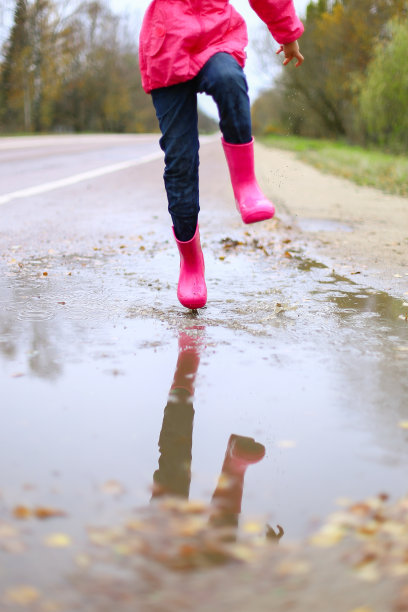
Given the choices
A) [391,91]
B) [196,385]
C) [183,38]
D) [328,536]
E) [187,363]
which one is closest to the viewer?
[328,536]

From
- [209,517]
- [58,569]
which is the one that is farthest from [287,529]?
[58,569]

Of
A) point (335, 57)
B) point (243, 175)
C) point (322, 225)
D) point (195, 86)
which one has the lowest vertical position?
point (322, 225)

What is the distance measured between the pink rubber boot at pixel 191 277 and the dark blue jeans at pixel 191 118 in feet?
0.45

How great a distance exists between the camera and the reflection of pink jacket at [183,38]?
3.04m

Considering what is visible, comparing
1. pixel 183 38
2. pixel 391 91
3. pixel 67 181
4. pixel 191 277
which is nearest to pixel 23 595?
pixel 191 277

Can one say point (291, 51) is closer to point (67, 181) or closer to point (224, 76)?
point (224, 76)

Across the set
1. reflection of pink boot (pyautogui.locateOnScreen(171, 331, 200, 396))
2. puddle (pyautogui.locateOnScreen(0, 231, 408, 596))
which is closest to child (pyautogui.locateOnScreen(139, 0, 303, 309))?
puddle (pyautogui.locateOnScreen(0, 231, 408, 596))

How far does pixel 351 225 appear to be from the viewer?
254 inches

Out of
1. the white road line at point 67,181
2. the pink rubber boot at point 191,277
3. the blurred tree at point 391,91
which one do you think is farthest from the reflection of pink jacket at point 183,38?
the blurred tree at point 391,91

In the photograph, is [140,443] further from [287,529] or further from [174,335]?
[174,335]

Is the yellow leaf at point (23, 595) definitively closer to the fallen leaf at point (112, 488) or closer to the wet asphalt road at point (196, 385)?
the wet asphalt road at point (196, 385)

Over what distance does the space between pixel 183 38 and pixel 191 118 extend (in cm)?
35

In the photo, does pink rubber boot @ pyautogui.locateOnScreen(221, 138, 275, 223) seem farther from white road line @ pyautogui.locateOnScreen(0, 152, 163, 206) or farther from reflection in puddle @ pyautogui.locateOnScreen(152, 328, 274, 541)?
white road line @ pyautogui.locateOnScreen(0, 152, 163, 206)

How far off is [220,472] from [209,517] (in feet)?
0.74
